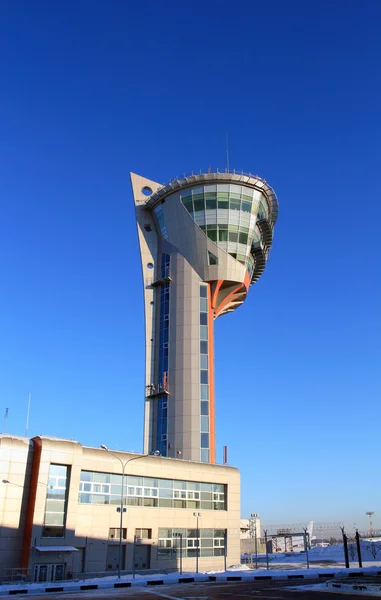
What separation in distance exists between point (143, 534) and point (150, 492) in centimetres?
422

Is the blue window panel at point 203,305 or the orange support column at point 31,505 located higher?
the blue window panel at point 203,305

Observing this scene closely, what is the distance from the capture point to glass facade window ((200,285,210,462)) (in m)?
71.8

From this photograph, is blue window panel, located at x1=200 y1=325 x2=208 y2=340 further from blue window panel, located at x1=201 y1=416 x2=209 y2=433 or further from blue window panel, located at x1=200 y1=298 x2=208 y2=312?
blue window panel, located at x1=201 y1=416 x2=209 y2=433

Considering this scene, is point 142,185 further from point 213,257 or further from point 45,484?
point 45,484

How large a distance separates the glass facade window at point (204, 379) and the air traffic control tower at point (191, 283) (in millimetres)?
133

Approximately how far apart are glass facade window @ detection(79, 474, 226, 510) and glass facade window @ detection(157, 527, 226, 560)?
266 centimetres

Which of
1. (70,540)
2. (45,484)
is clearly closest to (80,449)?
(45,484)

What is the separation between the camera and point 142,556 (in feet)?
180

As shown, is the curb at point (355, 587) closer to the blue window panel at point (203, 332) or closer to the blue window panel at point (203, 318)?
the blue window panel at point (203, 332)

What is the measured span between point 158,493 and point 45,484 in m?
14.6

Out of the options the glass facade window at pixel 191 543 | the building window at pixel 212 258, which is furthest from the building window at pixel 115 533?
the building window at pixel 212 258

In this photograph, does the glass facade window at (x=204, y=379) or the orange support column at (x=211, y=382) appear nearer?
the glass facade window at (x=204, y=379)

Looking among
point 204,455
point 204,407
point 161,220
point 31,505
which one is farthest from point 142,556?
point 161,220

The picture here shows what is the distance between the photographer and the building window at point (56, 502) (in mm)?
48031
